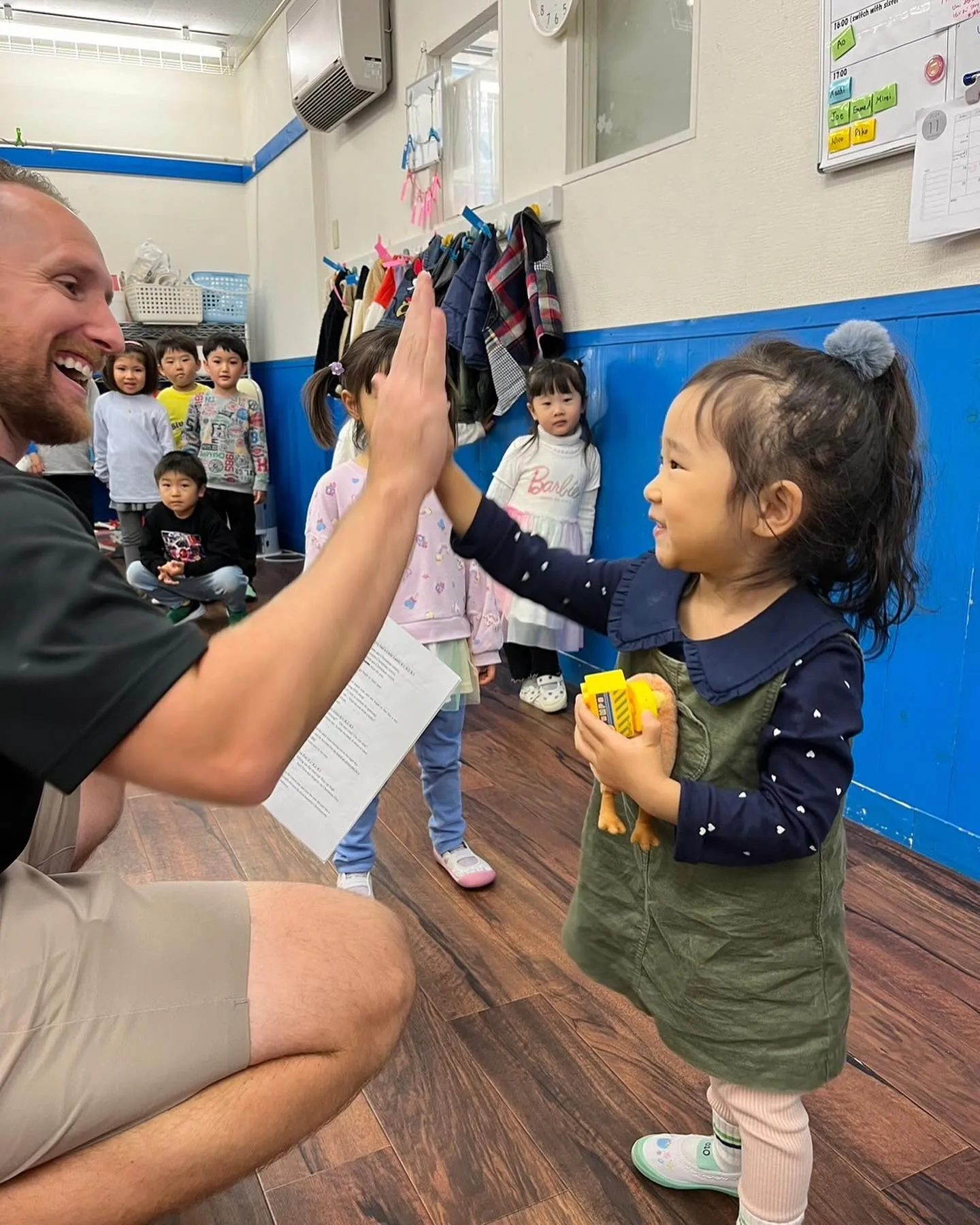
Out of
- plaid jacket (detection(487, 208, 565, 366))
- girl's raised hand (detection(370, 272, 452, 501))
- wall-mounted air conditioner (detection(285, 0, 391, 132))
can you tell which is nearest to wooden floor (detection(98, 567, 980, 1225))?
girl's raised hand (detection(370, 272, 452, 501))

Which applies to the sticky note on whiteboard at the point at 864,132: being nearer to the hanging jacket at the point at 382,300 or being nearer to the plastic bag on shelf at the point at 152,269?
the hanging jacket at the point at 382,300

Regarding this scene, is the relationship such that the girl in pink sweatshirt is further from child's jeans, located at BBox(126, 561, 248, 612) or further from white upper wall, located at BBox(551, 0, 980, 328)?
child's jeans, located at BBox(126, 561, 248, 612)

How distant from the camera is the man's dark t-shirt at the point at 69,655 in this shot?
643 millimetres

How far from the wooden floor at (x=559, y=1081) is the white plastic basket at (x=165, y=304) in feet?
14.5

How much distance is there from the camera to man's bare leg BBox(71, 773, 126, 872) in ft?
4.08

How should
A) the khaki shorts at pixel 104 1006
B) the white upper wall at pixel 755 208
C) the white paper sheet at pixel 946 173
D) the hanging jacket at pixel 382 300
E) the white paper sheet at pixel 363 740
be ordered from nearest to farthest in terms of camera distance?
the khaki shorts at pixel 104 1006
the white paper sheet at pixel 363 740
the white paper sheet at pixel 946 173
the white upper wall at pixel 755 208
the hanging jacket at pixel 382 300

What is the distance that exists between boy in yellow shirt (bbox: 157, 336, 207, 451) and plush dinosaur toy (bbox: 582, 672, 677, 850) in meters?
3.99

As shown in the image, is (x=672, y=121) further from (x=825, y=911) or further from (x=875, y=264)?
(x=825, y=911)

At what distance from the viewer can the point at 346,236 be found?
4.54 m

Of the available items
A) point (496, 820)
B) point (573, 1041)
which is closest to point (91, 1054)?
point (573, 1041)

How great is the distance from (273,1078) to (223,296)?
5.75 metres

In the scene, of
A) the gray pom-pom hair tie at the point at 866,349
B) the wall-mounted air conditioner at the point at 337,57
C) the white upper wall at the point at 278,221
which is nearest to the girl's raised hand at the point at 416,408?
the gray pom-pom hair tie at the point at 866,349

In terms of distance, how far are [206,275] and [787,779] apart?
5923 millimetres

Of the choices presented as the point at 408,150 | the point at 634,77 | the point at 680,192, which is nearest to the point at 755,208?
the point at 680,192
